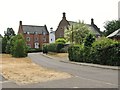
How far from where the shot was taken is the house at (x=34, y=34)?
4035 inches

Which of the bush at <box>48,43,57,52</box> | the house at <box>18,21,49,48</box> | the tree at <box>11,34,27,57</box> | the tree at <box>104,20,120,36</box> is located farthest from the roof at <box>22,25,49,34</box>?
the tree at <box>11,34,27,57</box>

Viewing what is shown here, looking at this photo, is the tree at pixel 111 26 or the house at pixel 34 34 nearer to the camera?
the tree at pixel 111 26

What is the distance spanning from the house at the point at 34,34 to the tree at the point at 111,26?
2518 cm

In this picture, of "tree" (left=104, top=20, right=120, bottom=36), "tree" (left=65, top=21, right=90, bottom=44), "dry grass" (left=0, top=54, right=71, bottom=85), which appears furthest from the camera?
"tree" (left=104, top=20, right=120, bottom=36)

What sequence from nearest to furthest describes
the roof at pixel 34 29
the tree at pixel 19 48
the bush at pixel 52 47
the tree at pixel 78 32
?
the tree at pixel 19 48 → the bush at pixel 52 47 → the tree at pixel 78 32 → the roof at pixel 34 29

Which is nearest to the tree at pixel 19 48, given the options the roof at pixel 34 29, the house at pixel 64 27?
the house at pixel 64 27

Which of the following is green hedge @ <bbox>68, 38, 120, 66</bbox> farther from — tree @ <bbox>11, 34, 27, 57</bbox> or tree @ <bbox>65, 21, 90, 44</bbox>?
tree @ <bbox>65, 21, 90, 44</bbox>

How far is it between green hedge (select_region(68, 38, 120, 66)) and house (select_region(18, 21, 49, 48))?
2687 inches

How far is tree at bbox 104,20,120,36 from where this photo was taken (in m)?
88.0

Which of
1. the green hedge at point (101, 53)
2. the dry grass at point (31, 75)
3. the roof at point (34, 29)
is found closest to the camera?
the dry grass at point (31, 75)

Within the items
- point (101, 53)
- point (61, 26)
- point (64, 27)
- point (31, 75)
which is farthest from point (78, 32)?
point (31, 75)

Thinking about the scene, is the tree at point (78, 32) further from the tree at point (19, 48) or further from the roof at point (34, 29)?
the roof at point (34, 29)

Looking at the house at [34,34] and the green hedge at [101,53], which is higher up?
the house at [34,34]

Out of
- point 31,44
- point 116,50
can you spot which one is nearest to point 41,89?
point 116,50
